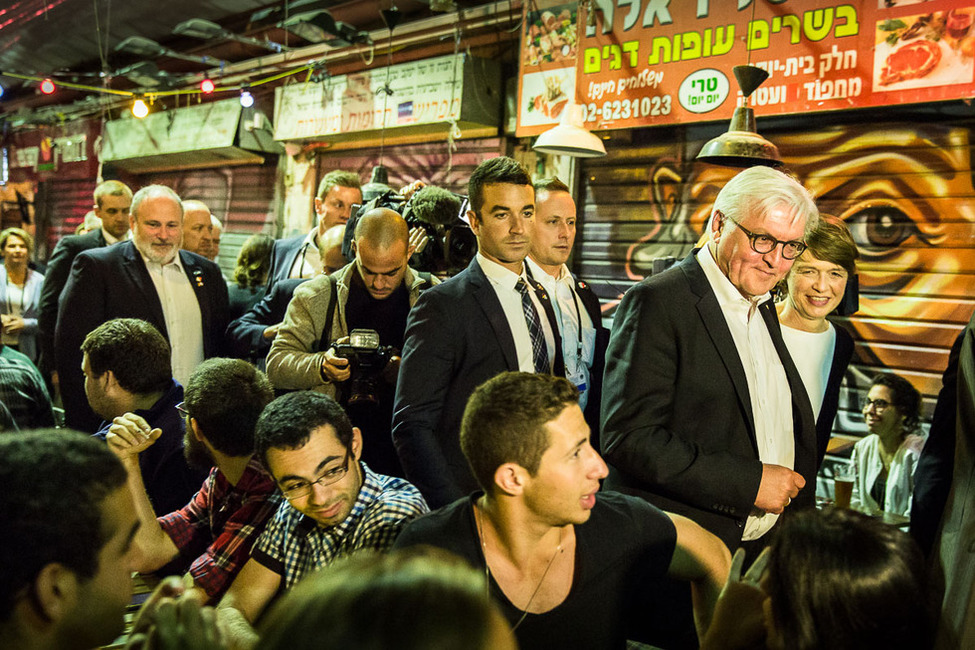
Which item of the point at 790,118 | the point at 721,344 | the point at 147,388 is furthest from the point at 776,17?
the point at 147,388

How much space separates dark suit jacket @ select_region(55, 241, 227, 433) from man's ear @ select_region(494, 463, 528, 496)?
9.58 feet

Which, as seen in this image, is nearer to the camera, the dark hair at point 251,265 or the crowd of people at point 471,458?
the crowd of people at point 471,458

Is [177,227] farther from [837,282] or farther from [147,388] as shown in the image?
[837,282]

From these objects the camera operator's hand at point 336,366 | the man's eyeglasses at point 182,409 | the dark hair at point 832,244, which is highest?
the dark hair at point 832,244

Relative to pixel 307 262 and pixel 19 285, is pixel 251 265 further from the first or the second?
pixel 19 285

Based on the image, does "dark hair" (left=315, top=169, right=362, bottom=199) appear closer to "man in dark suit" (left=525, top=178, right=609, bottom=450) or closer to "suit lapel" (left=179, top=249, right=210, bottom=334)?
"suit lapel" (left=179, top=249, right=210, bottom=334)

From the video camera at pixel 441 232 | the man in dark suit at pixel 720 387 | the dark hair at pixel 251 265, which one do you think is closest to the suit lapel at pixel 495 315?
the man in dark suit at pixel 720 387

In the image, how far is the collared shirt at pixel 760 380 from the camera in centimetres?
251

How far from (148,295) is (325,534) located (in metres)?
2.60

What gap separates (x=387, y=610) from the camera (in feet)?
2.97

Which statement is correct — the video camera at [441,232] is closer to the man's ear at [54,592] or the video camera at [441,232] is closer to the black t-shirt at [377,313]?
the black t-shirt at [377,313]

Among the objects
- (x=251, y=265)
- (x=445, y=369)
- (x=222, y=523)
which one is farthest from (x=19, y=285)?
(x=445, y=369)

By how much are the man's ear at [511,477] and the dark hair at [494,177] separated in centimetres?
144

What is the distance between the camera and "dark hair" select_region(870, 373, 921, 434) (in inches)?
185
